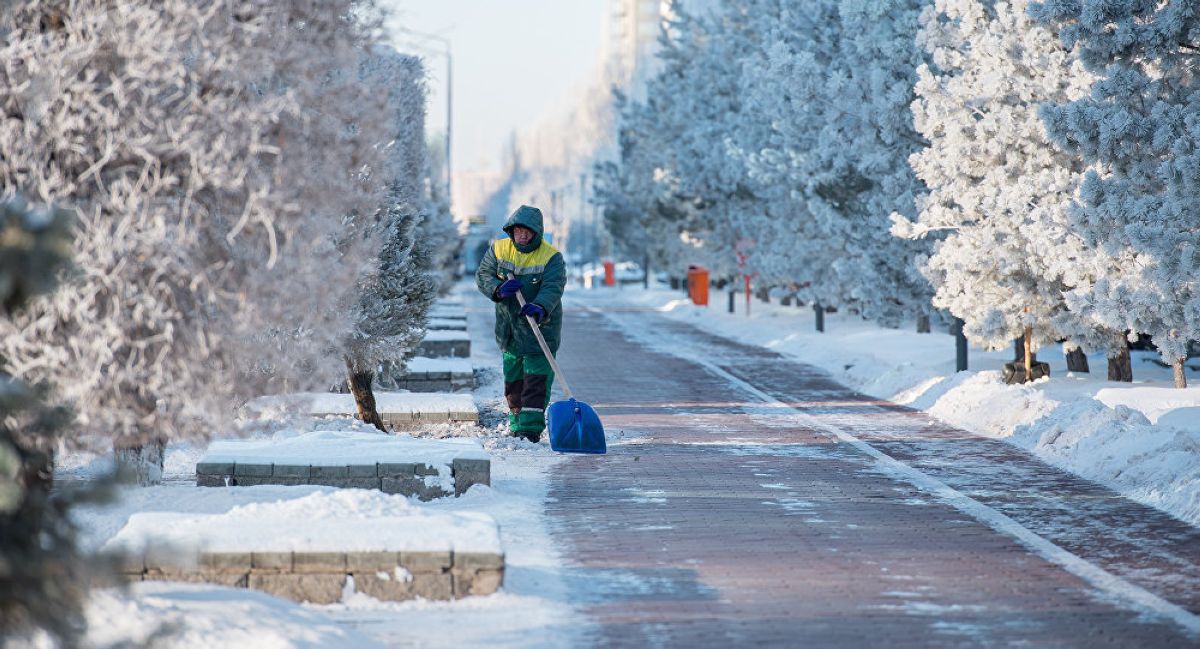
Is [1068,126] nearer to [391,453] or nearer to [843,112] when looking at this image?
[391,453]

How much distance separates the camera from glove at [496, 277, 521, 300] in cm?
1419

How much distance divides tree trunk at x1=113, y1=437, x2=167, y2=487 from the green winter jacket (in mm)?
4461

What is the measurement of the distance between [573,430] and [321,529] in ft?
19.5

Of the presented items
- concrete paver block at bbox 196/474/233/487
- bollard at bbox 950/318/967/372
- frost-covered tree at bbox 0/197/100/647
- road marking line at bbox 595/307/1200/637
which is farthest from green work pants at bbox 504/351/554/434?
frost-covered tree at bbox 0/197/100/647

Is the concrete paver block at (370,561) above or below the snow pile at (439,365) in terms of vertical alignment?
below

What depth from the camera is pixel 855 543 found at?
9.45 m

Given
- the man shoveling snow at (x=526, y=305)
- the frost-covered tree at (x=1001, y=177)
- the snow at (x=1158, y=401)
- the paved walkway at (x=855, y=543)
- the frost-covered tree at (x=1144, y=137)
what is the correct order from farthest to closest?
the frost-covered tree at (x=1001, y=177), the snow at (x=1158, y=401), the frost-covered tree at (x=1144, y=137), the man shoveling snow at (x=526, y=305), the paved walkway at (x=855, y=543)

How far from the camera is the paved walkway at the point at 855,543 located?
733 centimetres

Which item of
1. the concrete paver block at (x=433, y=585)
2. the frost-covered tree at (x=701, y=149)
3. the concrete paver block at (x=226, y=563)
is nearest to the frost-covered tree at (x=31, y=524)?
the concrete paver block at (x=226, y=563)

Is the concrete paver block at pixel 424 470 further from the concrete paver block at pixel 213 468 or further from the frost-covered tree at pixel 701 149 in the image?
the frost-covered tree at pixel 701 149

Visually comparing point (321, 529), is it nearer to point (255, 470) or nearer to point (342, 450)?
point (255, 470)

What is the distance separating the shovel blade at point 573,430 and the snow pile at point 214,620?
256 inches

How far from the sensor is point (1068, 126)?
15.3 metres

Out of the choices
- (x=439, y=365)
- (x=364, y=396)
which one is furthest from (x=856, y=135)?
(x=364, y=396)
